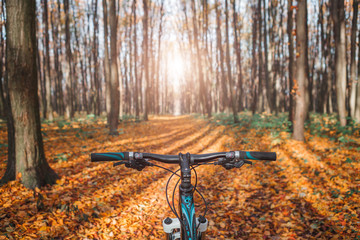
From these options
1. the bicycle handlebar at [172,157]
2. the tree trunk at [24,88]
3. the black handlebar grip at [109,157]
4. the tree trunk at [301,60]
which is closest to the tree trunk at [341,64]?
the tree trunk at [301,60]

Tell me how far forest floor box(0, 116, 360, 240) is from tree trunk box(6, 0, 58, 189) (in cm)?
43

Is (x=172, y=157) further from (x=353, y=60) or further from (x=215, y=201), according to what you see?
(x=353, y=60)

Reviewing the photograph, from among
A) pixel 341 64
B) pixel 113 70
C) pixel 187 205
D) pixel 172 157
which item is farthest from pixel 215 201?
pixel 341 64

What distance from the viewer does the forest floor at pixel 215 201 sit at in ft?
10.4

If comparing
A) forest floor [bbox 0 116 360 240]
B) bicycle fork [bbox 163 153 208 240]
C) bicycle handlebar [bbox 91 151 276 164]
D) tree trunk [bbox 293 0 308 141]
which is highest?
tree trunk [bbox 293 0 308 141]

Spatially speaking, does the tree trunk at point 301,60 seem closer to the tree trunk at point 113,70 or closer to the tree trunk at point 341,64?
the tree trunk at point 341,64

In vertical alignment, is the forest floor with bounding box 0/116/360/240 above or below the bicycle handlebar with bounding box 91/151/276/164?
below

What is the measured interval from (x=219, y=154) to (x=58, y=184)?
4.25 metres

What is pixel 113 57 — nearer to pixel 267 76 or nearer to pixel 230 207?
pixel 230 207

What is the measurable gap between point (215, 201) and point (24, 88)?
4.76m

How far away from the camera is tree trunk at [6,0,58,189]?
3818 millimetres

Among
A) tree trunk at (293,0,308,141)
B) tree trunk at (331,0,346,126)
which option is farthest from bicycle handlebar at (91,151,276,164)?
tree trunk at (331,0,346,126)

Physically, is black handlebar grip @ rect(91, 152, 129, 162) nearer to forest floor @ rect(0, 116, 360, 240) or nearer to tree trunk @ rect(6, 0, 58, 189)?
forest floor @ rect(0, 116, 360, 240)

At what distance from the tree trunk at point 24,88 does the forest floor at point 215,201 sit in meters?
0.43
